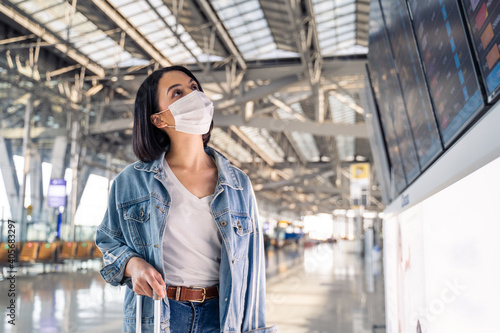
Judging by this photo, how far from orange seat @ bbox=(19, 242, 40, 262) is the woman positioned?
14.5 metres

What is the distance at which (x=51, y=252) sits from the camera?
17.7 meters

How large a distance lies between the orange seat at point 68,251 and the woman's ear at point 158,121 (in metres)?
17.6

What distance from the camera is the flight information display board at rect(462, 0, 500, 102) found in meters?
1.92

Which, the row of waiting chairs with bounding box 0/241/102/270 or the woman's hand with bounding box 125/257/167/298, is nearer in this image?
the woman's hand with bounding box 125/257/167/298

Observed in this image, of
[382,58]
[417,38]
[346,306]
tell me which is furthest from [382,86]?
[346,306]

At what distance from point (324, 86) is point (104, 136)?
11150 millimetres

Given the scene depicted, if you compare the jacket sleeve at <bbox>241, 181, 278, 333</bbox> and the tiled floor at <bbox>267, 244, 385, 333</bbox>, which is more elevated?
the jacket sleeve at <bbox>241, 181, 278, 333</bbox>

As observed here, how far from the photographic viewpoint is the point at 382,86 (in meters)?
6.06

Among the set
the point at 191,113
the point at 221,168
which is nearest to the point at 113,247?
the point at 221,168

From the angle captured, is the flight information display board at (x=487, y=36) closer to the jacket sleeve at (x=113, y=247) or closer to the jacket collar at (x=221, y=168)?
the jacket collar at (x=221, y=168)

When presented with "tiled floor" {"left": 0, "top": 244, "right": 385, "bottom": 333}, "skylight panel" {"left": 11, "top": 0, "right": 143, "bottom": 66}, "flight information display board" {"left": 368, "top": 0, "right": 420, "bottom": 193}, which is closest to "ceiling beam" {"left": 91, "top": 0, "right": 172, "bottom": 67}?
"skylight panel" {"left": 11, "top": 0, "right": 143, "bottom": 66}

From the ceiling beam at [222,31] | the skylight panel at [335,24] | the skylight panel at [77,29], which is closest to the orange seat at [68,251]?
the skylight panel at [77,29]

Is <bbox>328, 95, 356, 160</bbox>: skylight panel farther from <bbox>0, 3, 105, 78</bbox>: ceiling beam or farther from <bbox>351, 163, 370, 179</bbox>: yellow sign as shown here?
<bbox>0, 3, 105, 78</bbox>: ceiling beam

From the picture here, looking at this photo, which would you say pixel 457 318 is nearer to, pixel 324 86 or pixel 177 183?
pixel 177 183
